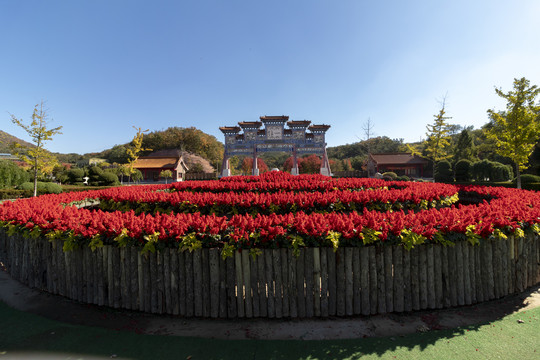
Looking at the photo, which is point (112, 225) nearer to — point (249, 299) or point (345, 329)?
point (249, 299)

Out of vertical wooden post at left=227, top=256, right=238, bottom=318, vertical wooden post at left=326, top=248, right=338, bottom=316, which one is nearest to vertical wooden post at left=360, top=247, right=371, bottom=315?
vertical wooden post at left=326, top=248, right=338, bottom=316

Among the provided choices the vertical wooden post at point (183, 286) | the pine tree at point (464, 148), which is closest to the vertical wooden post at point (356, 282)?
the vertical wooden post at point (183, 286)

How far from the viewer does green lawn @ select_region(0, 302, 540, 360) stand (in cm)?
271

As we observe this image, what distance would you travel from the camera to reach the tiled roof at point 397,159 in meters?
43.2

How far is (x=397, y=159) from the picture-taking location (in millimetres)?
44375

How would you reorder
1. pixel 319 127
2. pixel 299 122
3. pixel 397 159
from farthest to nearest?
pixel 397 159 → pixel 319 127 → pixel 299 122

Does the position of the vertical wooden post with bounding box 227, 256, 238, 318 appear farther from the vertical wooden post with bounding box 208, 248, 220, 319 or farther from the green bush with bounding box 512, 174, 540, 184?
the green bush with bounding box 512, 174, 540, 184

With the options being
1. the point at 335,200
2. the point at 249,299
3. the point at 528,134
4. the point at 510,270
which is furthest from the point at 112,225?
the point at 528,134

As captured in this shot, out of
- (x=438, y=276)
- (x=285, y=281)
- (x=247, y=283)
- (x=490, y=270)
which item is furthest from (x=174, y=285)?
(x=490, y=270)

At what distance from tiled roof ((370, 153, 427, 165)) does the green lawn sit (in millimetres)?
44317

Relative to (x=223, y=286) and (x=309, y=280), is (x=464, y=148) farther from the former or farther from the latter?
(x=223, y=286)

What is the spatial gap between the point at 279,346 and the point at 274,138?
28.0m

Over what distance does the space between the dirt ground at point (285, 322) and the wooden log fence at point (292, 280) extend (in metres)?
0.11

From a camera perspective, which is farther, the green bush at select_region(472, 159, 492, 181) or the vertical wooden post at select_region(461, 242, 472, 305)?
the green bush at select_region(472, 159, 492, 181)
